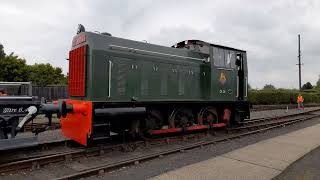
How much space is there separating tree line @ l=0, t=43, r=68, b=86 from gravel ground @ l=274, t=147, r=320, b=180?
22.5 meters

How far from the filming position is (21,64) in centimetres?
3041

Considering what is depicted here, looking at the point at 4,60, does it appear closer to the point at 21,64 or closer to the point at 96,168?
the point at 21,64

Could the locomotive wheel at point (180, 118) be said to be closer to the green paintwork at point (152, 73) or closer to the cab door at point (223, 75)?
the green paintwork at point (152, 73)

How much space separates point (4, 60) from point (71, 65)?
24.8m

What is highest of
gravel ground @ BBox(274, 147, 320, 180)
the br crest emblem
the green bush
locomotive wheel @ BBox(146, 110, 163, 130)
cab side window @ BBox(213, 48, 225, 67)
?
cab side window @ BBox(213, 48, 225, 67)

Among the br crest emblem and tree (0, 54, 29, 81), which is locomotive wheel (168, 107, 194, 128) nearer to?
the br crest emblem

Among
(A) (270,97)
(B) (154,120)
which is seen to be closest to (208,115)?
(B) (154,120)

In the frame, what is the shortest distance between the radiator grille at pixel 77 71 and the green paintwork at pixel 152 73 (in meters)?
0.18

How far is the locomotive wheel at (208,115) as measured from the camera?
35.9 ft

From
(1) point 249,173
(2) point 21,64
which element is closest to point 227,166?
(1) point 249,173

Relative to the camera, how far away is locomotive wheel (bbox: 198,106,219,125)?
11.0 metres

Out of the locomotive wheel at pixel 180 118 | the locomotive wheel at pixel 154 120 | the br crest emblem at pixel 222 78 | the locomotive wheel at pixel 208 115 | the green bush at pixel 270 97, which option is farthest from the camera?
the green bush at pixel 270 97

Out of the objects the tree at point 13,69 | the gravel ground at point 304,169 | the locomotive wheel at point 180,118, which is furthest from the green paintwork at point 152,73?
the tree at point 13,69

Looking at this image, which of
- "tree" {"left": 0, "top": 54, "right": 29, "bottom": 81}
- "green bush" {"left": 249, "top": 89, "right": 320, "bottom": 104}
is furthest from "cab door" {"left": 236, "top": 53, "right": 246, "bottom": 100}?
"tree" {"left": 0, "top": 54, "right": 29, "bottom": 81}
